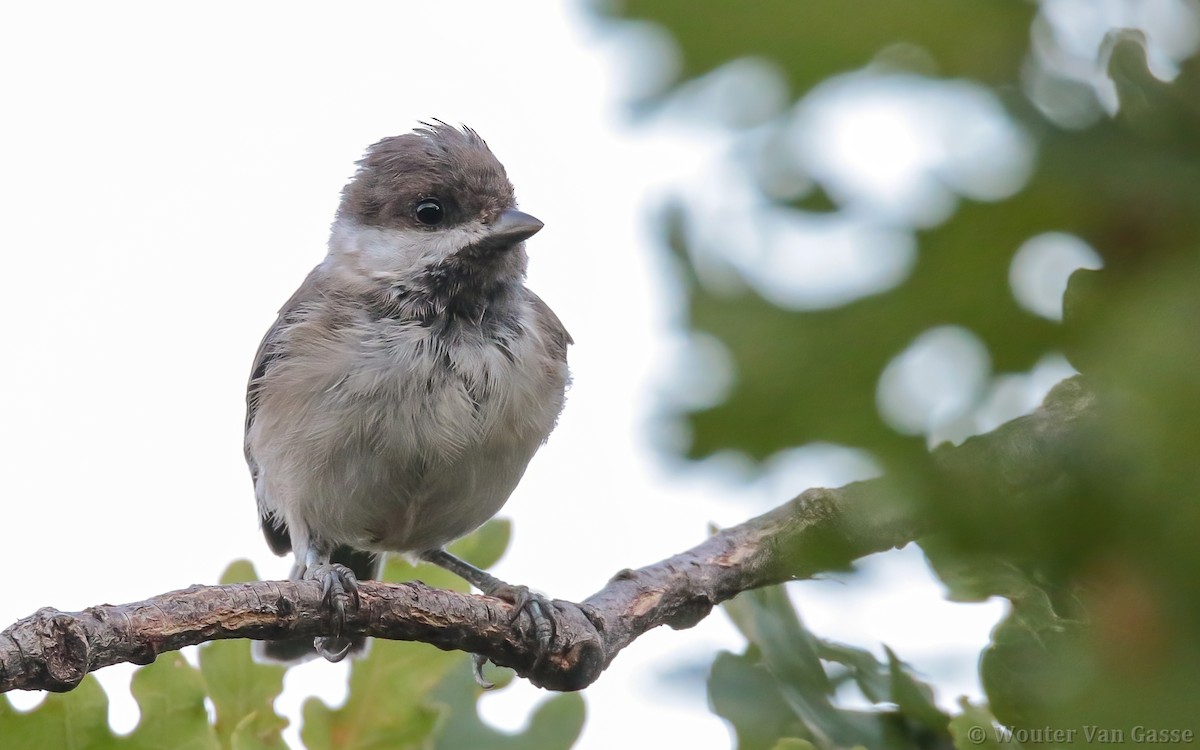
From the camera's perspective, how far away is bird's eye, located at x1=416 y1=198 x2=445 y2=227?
4.78 m

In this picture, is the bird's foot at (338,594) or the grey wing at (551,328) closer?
the bird's foot at (338,594)

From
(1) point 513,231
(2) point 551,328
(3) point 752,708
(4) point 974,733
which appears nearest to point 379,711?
(3) point 752,708

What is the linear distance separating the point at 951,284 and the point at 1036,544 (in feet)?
0.65

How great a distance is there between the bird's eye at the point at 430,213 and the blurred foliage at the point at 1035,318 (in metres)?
4.00

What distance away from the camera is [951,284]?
2.88 feet

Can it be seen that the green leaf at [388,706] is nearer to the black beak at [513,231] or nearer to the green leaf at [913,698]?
the green leaf at [913,698]

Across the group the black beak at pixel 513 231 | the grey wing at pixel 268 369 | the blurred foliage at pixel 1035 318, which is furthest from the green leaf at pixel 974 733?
the grey wing at pixel 268 369

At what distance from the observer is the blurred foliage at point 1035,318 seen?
28.8 inches

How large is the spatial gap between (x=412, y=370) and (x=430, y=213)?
2.63 feet

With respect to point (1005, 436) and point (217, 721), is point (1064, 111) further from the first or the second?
point (217, 721)

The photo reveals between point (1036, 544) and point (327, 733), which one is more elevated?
point (327, 733)

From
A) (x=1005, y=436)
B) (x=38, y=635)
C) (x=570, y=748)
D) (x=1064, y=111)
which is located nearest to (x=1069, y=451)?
(x=1005, y=436)

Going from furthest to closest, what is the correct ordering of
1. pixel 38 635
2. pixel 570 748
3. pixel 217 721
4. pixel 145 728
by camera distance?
pixel 570 748 → pixel 217 721 → pixel 145 728 → pixel 38 635

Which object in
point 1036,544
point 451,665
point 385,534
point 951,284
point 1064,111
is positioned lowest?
point 1036,544
